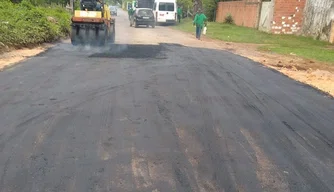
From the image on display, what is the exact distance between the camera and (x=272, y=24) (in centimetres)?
2834

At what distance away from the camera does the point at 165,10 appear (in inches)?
1512

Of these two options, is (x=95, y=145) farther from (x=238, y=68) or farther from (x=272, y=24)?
(x=272, y=24)

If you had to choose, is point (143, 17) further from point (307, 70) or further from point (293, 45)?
point (307, 70)

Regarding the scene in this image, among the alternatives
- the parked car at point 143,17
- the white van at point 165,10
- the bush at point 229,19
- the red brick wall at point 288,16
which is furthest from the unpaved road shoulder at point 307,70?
the bush at point 229,19

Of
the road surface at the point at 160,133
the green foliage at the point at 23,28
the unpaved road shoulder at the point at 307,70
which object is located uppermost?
the green foliage at the point at 23,28

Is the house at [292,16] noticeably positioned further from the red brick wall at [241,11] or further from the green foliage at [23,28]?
the green foliage at [23,28]

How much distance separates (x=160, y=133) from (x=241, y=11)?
34.2 m

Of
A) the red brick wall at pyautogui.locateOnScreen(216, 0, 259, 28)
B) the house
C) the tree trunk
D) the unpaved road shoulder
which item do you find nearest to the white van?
the red brick wall at pyautogui.locateOnScreen(216, 0, 259, 28)

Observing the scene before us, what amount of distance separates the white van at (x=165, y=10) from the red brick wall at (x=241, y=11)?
6685 millimetres

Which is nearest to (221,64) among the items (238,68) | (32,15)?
(238,68)

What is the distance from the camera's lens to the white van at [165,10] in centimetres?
3781

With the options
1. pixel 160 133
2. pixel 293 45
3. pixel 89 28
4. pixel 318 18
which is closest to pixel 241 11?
pixel 318 18

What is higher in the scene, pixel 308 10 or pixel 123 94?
pixel 308 10

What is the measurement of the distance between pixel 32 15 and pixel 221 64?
426 inches
